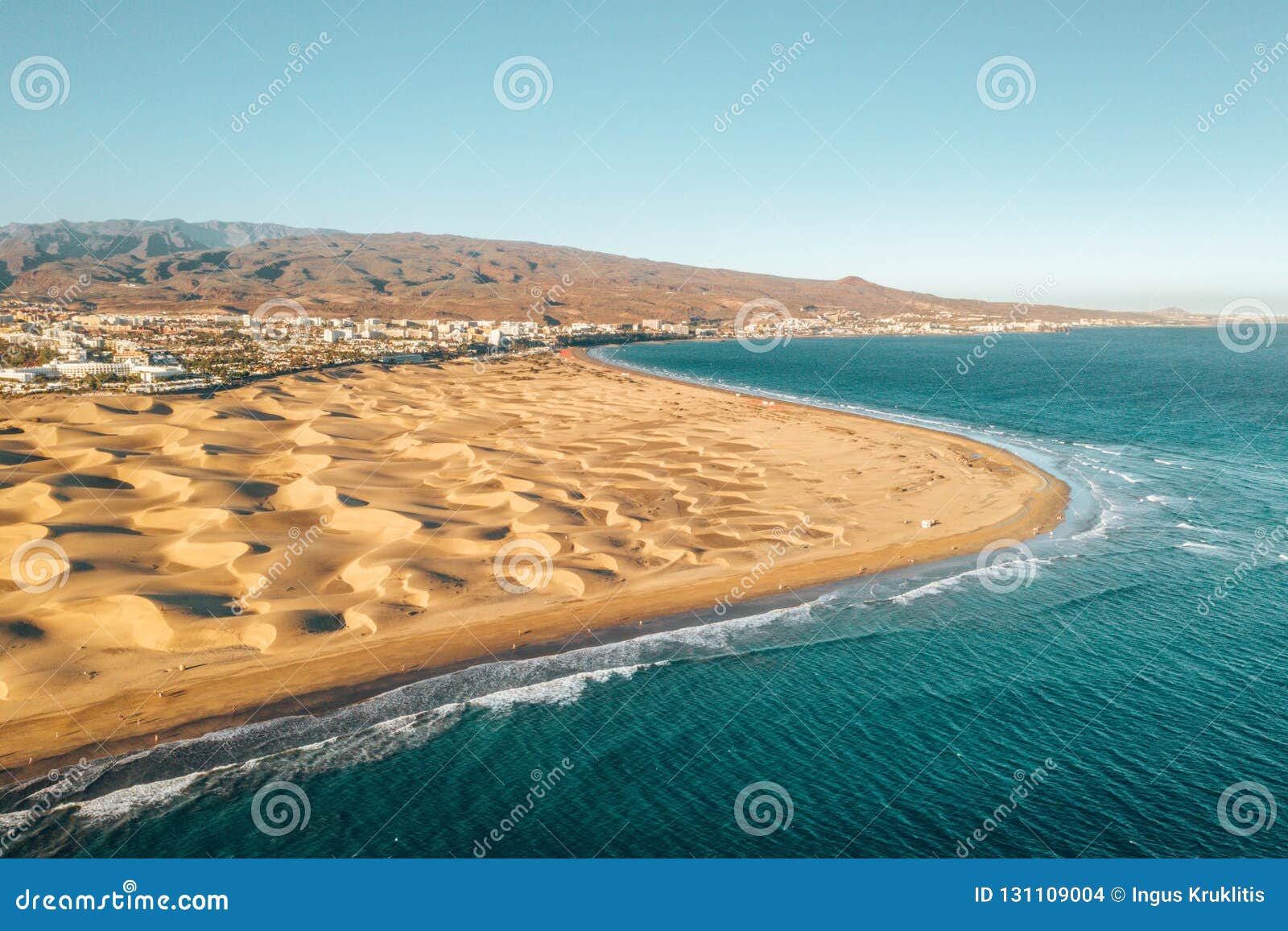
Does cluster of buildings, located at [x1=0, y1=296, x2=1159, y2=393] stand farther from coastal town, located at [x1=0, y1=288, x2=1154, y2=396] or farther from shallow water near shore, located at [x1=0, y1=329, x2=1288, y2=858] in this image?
shallow water near shore, located at [x1=0, y1=329, x2=1288, y2=858]

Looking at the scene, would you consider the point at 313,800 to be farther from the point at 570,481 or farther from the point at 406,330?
the point at 406,330

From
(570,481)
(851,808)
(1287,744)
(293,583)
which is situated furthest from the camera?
(570,481)

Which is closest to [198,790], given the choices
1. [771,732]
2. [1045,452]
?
[771,732]

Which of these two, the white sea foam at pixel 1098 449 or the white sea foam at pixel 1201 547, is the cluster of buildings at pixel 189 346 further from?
the white sea foam at pixel 1098 449

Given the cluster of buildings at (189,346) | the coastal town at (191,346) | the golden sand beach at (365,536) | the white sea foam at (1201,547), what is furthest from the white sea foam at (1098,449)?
the cluster of buildings at (189,346)

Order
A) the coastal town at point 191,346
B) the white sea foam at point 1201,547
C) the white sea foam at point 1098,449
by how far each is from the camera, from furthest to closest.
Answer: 1. the coastal town at point 191,346
2. the white sea foam at point 1098,449
3. the white sea foam at point 1201,547

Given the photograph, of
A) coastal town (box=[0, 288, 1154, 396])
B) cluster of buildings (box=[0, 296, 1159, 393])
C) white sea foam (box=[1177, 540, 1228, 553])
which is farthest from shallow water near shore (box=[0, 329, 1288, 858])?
cluster of buildings (box=[0, 296, 1159, 393])
